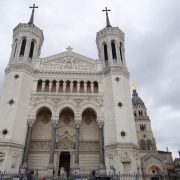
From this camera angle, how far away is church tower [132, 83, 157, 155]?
50188mm

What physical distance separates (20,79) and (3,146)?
23.6 feet

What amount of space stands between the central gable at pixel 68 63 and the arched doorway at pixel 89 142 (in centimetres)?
545

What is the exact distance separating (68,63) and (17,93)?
23.4 feet

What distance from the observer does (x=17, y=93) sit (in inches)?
793

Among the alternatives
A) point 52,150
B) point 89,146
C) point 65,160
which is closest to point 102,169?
point 89,146

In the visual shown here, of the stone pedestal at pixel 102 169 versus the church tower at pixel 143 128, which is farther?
the church tower at pixel 143 128

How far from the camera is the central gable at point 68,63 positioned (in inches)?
923

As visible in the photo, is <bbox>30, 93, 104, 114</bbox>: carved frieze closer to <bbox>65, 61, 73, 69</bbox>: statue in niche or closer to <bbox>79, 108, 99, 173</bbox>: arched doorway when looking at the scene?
<bbox>79, 108, 99, 173</bbox>: arched doorway

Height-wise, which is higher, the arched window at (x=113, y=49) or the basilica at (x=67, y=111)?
the arched window at (x=113, y=49)

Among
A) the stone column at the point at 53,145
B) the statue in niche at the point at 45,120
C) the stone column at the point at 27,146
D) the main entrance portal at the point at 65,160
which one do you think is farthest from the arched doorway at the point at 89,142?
the stone column at the point at 27,146

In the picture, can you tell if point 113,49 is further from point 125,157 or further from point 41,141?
point 41,141

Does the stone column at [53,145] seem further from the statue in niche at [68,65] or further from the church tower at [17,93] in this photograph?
the statue in niche at [68,65]

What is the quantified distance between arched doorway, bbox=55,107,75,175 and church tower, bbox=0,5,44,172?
364 centimetres

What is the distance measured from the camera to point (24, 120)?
63.9 ft
